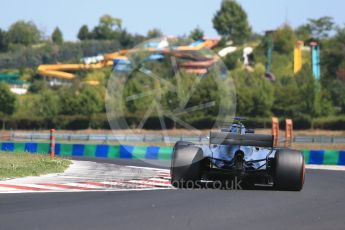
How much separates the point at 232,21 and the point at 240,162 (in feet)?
551

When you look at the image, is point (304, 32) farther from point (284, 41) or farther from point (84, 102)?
point (84, 102)

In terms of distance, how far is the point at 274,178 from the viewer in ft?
56.9

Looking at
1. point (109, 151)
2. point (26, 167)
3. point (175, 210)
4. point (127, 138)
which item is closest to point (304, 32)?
point (127, 138)

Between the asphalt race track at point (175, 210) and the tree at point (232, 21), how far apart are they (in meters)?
165

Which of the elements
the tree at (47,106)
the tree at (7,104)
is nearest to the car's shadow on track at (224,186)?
the tree at (47,106)

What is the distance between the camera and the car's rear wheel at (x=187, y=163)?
17312 mm

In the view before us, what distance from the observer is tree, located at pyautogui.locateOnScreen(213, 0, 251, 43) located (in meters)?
183

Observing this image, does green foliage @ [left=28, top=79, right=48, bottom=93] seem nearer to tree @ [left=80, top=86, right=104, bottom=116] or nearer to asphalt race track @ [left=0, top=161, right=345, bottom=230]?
tree @ [left=80, top=86, right=104, bottom=116]

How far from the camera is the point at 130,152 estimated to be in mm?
36844

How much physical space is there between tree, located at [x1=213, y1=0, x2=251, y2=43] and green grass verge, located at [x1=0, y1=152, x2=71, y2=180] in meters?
157

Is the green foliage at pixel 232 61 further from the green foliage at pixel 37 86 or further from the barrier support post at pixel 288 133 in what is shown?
the barrier support post at pixel 288 133

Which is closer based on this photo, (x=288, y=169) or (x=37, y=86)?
(x=288, y=169)

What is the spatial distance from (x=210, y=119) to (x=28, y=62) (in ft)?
390

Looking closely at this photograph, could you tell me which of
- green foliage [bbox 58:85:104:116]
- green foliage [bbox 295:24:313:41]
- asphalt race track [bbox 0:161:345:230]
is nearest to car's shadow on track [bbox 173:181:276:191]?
asphalt race track [bbox 0:161:345:230]
